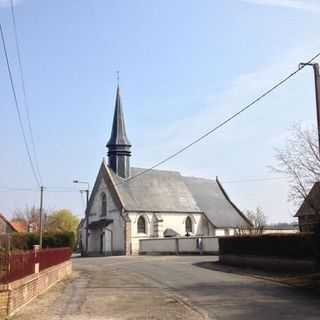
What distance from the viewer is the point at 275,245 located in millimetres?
27578

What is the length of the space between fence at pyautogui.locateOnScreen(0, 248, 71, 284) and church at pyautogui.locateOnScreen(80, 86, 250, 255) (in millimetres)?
40249

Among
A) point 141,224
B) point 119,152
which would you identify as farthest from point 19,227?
point 141,224

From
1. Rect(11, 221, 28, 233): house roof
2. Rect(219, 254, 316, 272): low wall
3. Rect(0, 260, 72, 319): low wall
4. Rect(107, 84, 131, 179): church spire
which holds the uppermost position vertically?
Rect(107, 84, 131, 179): church spire

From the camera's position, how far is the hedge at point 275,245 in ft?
81.1

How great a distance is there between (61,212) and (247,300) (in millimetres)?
92493

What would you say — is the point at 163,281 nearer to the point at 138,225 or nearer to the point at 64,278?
the point at 64,278

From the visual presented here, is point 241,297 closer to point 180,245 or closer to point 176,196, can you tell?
point 180,245

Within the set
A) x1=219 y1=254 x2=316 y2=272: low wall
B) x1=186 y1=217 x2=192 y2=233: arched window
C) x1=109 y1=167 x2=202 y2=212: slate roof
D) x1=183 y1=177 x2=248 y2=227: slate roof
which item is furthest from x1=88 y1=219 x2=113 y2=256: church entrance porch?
x1=219 y1=254 x2=316 y2=272: low wall

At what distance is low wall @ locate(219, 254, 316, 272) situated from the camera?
24688 mm

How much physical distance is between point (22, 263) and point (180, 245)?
39.3 meters

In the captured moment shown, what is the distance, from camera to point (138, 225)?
63469mm

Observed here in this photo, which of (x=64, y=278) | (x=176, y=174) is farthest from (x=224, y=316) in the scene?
(x=176, y=174)

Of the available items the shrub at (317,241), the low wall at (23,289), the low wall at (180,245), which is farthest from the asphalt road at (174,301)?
the low wall at (180,245)

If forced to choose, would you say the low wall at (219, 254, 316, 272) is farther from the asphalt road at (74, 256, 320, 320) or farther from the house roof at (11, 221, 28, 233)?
the house roof at (11, 221, 28, 233)
